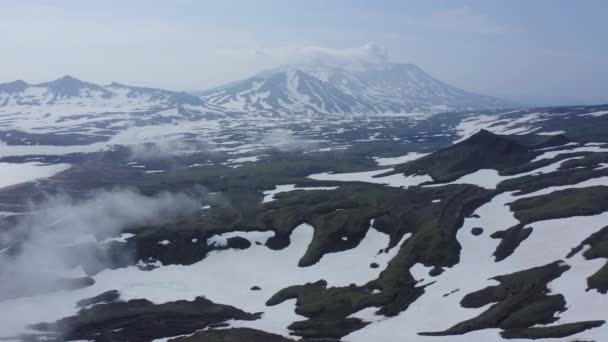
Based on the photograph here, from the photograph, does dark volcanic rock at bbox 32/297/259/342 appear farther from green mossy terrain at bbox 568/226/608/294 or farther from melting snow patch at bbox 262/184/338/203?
melting snow patch at bbox 262/184/338/203

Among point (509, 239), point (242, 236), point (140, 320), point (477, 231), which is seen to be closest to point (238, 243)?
point (242, 236)

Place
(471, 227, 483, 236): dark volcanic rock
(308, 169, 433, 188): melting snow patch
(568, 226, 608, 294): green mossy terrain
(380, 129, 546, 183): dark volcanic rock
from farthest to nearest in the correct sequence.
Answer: (308, 169, 433, 188): melting snow patch → (380, 129, 546, 183): dark volcanic rock → (471, 227, 483, 236): dark volcanic rock → (568, 226, 608, 294): green mossy terrain

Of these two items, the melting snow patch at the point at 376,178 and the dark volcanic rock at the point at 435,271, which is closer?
the dark volcanic rock at the point at 435,271

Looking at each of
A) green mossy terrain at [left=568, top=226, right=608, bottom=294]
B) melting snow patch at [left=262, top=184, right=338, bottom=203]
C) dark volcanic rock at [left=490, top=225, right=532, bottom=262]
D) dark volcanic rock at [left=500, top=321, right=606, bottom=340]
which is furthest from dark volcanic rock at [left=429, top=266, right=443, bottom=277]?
melting snow patch at [left=262, top=184, right=338, bottom=203]

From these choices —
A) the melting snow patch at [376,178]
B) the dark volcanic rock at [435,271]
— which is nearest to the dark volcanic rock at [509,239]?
the dark volcanic rock at [435,271]

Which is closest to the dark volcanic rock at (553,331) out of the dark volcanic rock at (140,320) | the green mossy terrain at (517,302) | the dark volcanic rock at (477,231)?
the green mossy terrain at (517,302)

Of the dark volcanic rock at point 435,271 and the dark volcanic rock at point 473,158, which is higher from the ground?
the dark volcanic rock at point 473,158

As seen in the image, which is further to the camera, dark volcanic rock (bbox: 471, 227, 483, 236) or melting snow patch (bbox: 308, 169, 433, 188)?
melting snow patch (bbox: 308, 169, 433, 188)

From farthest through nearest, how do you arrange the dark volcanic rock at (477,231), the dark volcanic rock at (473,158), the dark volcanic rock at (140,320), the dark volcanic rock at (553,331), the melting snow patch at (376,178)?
the melting snow patch at (376,178) → the dark volcanic rock at (473,158) → the dark volcanic rock at (477,231) → the dark volcanic rock at (140,320) → the dark volcanic rock at (553,331)

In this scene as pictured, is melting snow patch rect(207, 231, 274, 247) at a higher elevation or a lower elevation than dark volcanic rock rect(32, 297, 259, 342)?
higher

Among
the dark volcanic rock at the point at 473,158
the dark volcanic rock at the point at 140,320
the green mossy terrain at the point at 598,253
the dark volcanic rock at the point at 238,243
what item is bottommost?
the dark volcanic rock at the point at 140,320

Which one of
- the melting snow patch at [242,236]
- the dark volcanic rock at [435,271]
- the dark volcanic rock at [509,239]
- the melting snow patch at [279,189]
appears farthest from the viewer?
the melting snow patch at [279,189]

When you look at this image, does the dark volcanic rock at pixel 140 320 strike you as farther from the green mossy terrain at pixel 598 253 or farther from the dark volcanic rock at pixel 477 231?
the green mossy terrain at pixel 598 253

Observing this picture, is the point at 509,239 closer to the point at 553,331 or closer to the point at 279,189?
the point at 553,331
